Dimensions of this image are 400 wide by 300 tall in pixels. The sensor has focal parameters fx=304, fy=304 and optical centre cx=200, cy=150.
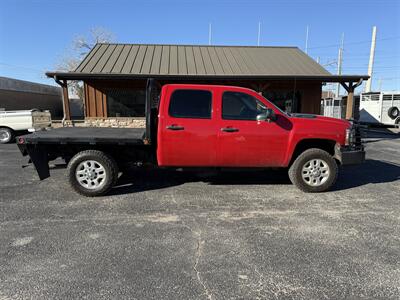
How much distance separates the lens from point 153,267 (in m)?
3.11

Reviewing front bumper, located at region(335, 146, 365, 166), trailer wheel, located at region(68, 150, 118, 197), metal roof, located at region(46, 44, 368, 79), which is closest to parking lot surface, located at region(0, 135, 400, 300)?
trailer wheel, located at region(68, 150, 118, 197)

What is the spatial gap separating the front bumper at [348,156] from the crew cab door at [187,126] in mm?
2284

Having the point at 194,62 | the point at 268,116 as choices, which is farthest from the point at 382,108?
the point at 268,116

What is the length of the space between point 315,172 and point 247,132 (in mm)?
1491

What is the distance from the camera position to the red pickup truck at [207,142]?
5293 millimetres

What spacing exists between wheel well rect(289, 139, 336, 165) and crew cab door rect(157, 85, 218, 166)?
1.60m

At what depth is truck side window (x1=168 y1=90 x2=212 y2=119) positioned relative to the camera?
211 inches

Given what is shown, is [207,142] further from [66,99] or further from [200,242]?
[66,99]

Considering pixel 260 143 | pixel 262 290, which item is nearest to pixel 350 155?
pixel 260 143

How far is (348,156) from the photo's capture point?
555cm

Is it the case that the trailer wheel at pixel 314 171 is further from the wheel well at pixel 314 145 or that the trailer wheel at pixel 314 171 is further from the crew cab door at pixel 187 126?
the crew cab door at pixel 187 126

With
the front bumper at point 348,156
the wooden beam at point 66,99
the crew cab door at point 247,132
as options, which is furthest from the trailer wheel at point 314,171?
the wooden beam at point 66,99

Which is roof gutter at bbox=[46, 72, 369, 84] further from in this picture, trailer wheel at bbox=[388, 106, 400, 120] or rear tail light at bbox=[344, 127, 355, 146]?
trailer wheel at bbox=[388, 106, 400, 120]

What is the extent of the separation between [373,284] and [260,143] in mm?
2979
